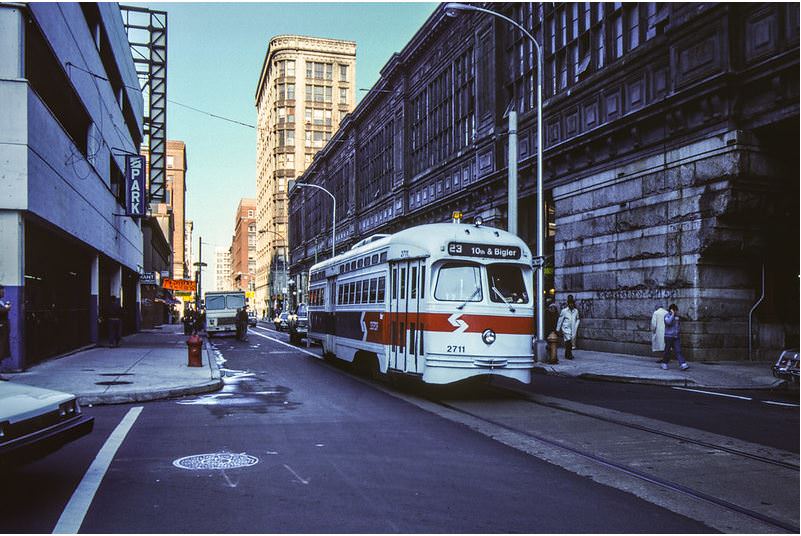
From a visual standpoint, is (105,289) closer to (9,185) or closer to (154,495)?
(9,185)

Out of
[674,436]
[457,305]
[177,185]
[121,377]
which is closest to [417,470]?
[674,436]

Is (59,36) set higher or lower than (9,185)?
higher

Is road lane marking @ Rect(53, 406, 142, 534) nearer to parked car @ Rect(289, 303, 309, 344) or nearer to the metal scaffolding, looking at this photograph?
parked car @ Rect(289, 303, 309, 344)

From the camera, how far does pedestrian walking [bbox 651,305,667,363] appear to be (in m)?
20.0

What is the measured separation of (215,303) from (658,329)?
2724 cm

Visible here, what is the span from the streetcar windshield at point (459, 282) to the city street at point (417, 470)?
1.85m

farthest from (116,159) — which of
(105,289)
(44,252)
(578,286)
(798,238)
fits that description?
(798,238)

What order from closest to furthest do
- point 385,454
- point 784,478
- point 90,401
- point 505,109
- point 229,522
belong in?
point 229,522 → point 784,478 → point 385,454 → point 90,401 → point 505,109

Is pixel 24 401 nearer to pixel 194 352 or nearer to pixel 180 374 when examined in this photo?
pixel 180 374

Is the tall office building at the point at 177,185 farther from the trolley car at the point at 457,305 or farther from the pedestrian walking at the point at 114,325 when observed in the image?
the trolley car at the point at 457,305

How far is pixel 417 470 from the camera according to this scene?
279 inches

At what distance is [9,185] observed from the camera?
15.7 meters

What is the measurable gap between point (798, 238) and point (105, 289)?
27.8m

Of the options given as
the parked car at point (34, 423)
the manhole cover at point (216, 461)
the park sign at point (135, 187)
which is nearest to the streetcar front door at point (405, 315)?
the manhole cover at point (216, 461)
